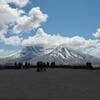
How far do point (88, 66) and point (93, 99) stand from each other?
54.7 meters

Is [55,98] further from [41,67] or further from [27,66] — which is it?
[27,66]

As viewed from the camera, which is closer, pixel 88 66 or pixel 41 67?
pixel 41 67

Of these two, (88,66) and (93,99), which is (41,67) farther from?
(93,99)

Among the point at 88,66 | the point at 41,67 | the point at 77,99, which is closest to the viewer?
the point at 77,99

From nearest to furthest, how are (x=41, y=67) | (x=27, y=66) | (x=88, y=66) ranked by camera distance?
(x=41, y=67) < (x=88, y=66) < (x=27, y=66)

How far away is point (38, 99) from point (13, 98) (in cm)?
131

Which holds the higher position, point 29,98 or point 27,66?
point 27,66

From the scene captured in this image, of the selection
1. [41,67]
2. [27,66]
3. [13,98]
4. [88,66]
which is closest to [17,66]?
[27,66]

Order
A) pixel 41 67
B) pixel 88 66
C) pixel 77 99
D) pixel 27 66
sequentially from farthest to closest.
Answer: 1. pixel 27 66
2. pixel 88 66
3. pixel 41 67
4. pixel 77 99

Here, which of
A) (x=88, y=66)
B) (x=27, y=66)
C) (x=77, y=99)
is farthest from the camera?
(x=27, y=66)

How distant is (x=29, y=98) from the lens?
54.6 feet

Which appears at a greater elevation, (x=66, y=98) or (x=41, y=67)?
(x=41, y=67)

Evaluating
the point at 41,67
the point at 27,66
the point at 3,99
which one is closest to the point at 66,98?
the point at 3,99

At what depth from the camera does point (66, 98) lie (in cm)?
1636
